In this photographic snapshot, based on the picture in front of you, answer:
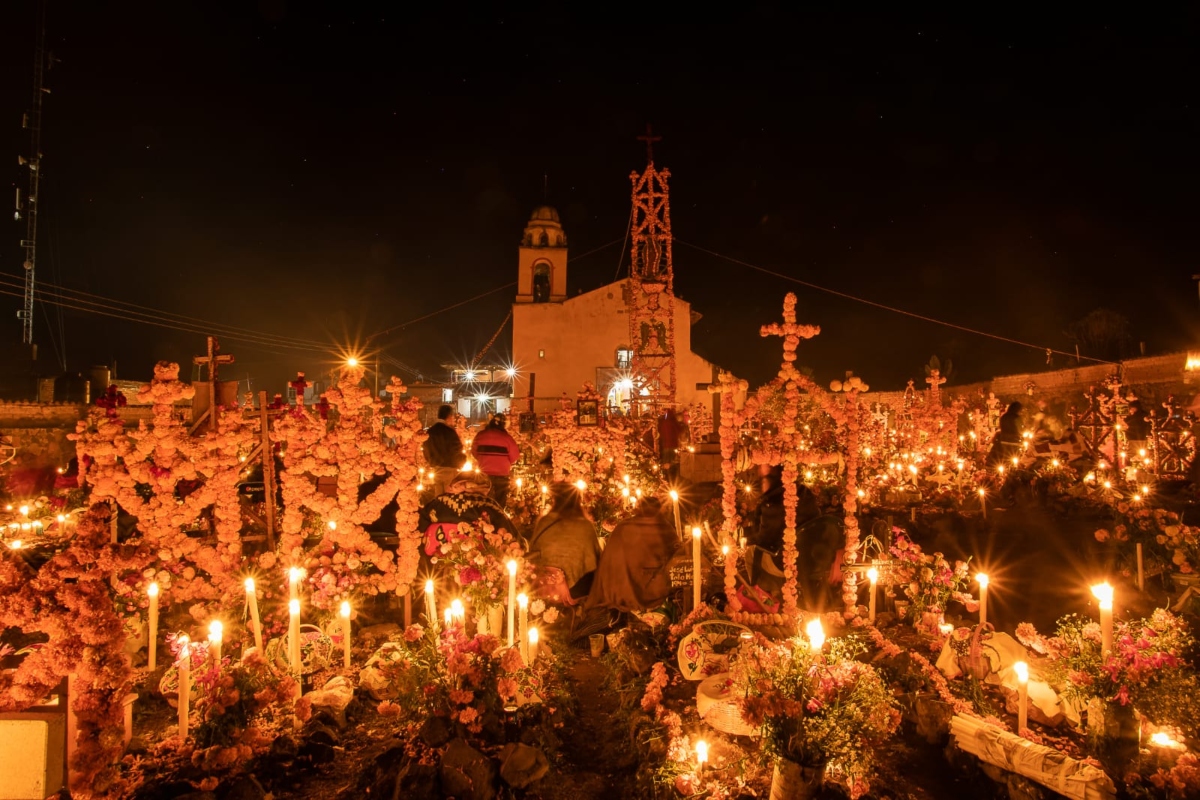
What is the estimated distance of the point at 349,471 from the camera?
6.52 m

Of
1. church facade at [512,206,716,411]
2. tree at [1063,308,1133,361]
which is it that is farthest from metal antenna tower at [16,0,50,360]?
tree at [1063,308,1133,361]

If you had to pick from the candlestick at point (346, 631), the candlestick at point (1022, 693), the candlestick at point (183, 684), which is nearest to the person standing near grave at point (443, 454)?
the candlestick at point (346, 631)

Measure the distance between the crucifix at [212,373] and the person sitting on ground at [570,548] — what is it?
382 cm

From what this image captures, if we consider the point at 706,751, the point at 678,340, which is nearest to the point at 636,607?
the point at 706,751

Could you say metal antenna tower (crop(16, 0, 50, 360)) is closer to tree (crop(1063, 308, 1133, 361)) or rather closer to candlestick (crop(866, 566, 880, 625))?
candlestick (crop(866, 566, 880, 625))

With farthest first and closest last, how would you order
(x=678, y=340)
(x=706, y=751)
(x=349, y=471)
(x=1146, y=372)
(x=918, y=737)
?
1. (x=678, y=340)
2. (x=1146, y=372)
3. (x=349, y=471)
4. (x=918, y=737)
5. (x=706, y=751)

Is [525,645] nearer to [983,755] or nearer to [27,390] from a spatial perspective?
[983,755]

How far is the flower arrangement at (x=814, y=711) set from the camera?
3.76 metres

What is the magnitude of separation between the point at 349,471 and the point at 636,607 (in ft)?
10.8

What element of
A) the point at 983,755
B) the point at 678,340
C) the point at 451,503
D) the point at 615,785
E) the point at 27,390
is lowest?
the point at 615,785

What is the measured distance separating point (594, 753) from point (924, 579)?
13.3ft

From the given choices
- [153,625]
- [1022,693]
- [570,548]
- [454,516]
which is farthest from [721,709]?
[153,625]

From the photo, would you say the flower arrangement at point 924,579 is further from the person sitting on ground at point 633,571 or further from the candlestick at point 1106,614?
the person sitting on ground at point 633,571

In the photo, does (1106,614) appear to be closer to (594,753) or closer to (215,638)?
(594,753)
